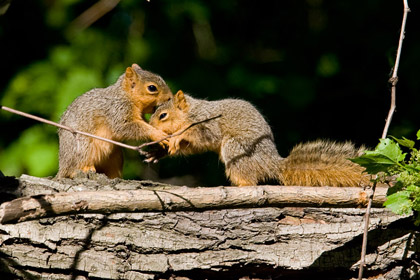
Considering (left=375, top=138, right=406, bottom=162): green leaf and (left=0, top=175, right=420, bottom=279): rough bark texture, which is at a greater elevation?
(left=375, top=138, right=406, bottom=162): green leaf

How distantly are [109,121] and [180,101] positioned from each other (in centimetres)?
49

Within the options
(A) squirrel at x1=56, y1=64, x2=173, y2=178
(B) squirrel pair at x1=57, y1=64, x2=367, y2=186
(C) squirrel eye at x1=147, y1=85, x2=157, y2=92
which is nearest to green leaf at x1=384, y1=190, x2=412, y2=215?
(B) squirrel pair at x1=57, y1=64, x2=367, y2=186

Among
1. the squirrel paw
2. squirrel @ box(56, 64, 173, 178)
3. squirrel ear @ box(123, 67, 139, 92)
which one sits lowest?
the squirrel paw

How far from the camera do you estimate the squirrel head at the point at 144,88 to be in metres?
3.57

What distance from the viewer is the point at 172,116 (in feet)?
11.7

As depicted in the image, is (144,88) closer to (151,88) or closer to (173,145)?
(151,88)

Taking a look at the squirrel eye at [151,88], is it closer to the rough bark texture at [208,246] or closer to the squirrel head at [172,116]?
the squirrel head at [172,116]

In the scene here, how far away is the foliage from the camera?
194 centimetres

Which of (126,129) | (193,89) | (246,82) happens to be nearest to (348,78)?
(246,82)

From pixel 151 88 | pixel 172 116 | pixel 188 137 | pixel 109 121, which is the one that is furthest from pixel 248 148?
pixel 109 121

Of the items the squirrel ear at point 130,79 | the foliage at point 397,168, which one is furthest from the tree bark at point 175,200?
the squirrel ear at point 130,79

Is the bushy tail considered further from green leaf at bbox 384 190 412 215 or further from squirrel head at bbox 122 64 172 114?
squirrel head at bbox 122 64 172 114

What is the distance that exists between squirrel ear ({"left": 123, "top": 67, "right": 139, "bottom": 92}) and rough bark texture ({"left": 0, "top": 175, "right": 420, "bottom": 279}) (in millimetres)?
1376

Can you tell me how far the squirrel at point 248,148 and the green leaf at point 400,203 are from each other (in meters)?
0.73
